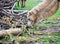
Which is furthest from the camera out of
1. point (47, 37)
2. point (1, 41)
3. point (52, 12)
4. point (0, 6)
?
point (0, 6)

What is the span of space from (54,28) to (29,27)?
812mm

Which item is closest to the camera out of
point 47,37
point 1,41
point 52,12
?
point 1,41

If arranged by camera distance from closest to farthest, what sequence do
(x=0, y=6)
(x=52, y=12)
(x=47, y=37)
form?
(x=47, y=37), (x=52, y=12), (x=0, y=6)

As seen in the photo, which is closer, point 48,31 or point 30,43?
point 30,43

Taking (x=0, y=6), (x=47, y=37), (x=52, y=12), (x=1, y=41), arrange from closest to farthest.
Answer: (x=1, y=41) → (x=47, y=37) → (x=52, y=12) → (x=0, y=6)

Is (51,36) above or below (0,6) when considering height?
below

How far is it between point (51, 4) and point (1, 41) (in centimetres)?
133

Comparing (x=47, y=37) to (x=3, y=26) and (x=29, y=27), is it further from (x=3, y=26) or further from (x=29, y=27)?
(x=3, y=26)

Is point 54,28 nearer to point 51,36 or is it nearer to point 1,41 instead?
point 51,36

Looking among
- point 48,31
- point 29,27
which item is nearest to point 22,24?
point 29,27

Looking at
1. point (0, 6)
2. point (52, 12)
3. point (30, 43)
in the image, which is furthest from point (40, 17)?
point (0, 6)

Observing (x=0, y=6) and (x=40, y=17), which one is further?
(x=0, y=6)

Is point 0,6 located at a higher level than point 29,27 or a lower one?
higher

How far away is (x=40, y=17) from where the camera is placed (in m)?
4.65
